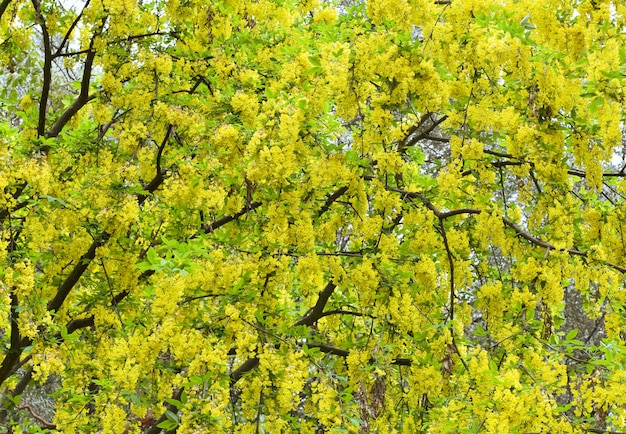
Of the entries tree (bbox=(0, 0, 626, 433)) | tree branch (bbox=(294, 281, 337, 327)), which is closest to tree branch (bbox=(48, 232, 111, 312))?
tree (bbox=(0, 0, 626, 433))

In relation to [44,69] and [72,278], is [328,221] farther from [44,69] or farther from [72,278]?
[44,69]

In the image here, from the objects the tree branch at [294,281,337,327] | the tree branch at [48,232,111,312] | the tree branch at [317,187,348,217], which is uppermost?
the tree branch at [317,187,348,217]

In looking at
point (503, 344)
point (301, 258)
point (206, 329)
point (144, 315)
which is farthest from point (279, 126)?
point (503, 344)

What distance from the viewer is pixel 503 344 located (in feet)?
14.9

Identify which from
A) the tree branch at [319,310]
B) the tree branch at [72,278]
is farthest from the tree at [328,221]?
the tree branch at [319,310]

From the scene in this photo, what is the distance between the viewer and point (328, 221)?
5328 mm

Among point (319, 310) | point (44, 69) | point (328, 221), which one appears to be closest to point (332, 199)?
point (328, 221)

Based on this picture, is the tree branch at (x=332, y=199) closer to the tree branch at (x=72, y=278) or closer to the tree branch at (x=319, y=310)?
the tree branch at (x=319, y=310)

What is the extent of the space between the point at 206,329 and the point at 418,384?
137 centimetres

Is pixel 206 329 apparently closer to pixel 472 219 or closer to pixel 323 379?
pixel 323 379

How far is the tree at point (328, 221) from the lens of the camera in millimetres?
4090

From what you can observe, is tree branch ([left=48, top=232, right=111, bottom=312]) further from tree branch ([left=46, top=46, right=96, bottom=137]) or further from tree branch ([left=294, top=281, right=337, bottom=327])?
tree branch ([left=294, top=281, right=337, bottom=327])

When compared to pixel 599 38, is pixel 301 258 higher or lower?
lower

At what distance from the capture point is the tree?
13.4ft
